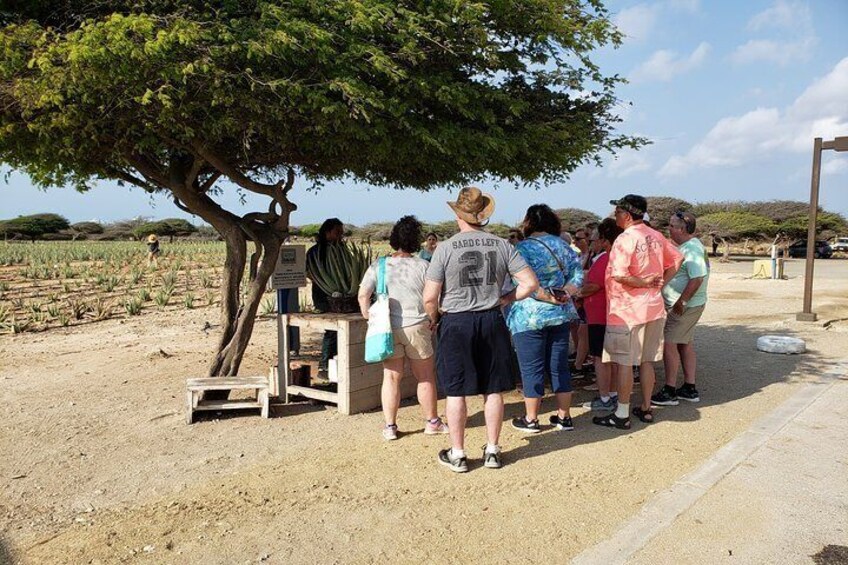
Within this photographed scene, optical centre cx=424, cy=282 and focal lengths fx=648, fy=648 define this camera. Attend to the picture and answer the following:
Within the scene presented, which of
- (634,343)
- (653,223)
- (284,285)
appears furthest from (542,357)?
(653,223)

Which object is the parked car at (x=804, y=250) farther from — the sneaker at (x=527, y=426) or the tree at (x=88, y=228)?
the tree at (x=88, y=228)

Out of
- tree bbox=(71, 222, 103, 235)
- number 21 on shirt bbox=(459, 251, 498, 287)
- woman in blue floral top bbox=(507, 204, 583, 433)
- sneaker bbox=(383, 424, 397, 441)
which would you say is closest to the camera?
number 21 on shirt bbox=(459, 251, 498, 287)

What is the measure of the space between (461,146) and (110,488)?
3.67 m

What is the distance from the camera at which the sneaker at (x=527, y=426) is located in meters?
5.48

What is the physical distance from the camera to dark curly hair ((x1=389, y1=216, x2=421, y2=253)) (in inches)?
201

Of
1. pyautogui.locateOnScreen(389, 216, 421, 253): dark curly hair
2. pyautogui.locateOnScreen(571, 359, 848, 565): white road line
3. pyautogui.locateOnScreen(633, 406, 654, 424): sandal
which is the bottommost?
pyautogui.locateOnScreen(571, 359, 848, 565): white road line

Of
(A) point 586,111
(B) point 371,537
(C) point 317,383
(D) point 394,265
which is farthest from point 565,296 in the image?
(C) point 317,383

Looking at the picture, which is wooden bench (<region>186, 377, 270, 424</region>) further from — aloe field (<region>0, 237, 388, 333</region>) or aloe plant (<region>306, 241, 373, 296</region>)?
aloe field (<region>0, 237, 388, 333</region>)

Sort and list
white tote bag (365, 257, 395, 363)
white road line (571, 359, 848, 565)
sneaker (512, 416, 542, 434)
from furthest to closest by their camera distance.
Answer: sneaker (512, 416, 542, 434)
white tote bag (365, 257, 395, 363)
white road line (571, 359, 848, 565)

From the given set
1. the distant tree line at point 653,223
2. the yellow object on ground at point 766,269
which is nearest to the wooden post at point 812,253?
the yellow object on ground at point 766,269

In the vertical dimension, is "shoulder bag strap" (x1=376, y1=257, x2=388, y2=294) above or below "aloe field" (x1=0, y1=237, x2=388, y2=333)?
above

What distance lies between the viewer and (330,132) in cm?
531

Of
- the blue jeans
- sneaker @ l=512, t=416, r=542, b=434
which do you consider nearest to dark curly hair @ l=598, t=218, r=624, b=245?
the blue jeans

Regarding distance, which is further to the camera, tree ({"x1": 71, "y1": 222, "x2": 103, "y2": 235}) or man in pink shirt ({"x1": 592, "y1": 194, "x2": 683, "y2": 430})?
tree ({"x1": 71, "y1": 222, "x2": 103, "y2": 235})
